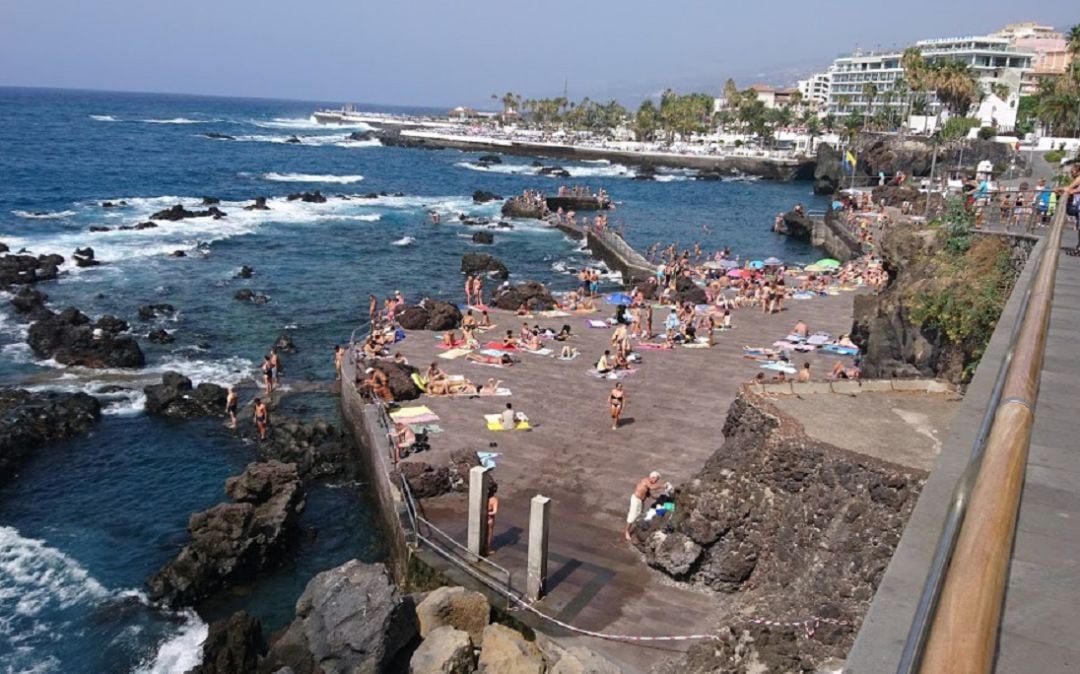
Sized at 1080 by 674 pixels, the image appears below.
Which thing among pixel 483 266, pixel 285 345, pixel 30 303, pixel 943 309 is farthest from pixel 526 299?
pixel 30 303

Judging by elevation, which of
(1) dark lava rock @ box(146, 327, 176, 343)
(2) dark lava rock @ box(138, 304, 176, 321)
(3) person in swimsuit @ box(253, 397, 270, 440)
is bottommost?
(3) person in swimsuit @ box(253, 397, 270, 440)

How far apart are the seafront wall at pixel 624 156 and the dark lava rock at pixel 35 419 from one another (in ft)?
330

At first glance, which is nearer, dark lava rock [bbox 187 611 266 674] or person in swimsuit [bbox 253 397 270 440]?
dark lava rock [bbox 187 611 266 674]

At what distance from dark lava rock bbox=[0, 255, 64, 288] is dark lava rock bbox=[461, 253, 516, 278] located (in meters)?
20.6

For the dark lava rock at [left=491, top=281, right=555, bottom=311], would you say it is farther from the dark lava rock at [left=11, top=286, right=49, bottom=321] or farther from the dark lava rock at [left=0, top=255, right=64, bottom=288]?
the dark lava rock at [left=0, top=255, right=64, bottom=288]

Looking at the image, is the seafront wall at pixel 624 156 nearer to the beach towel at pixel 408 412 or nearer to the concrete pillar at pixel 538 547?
the beach towel at pixel 408 412

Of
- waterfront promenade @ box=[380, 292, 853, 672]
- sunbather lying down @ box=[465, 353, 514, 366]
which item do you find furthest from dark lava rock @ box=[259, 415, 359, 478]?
sunbather lying down @ box=[465, 353, 514, 366]

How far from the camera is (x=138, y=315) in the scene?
34.1m

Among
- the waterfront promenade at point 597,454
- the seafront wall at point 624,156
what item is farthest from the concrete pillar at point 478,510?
the seafront wall at point 624,156

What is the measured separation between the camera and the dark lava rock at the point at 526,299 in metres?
32.2

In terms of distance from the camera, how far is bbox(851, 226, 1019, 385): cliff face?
16672 mm

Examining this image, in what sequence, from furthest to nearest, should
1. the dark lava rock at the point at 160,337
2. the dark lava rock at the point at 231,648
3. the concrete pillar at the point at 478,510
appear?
the dark lava rock at the point at 160,337
the concrete pillar at the point at 478,510
the dark lava rock at the point at 231,648

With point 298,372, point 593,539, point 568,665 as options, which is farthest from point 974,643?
point 298,372

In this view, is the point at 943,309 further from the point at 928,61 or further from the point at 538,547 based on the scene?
the point at 928,61
